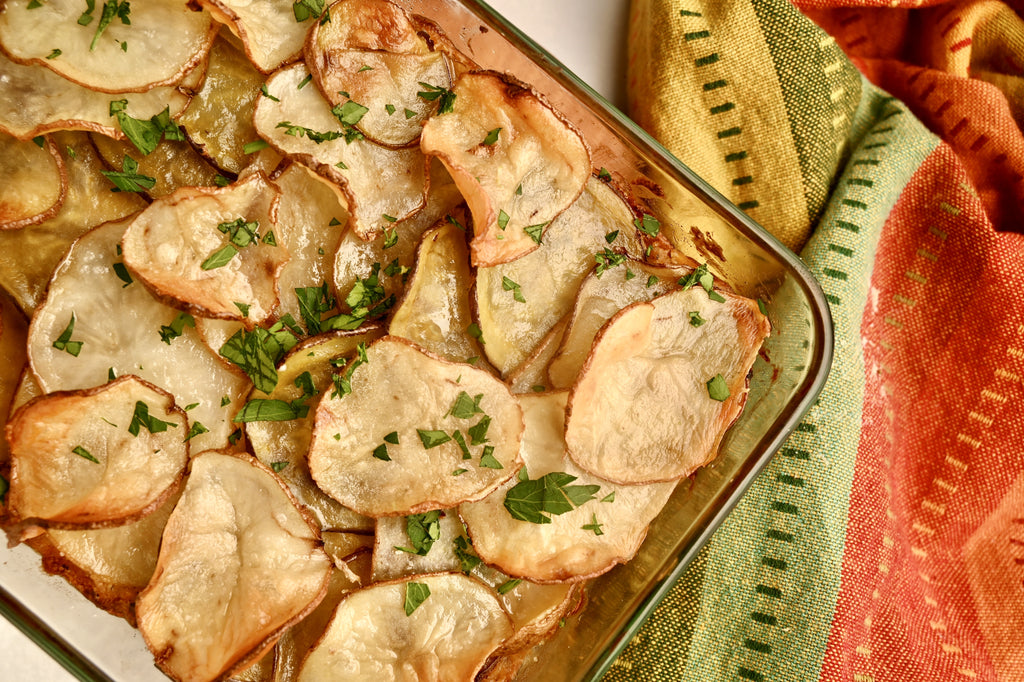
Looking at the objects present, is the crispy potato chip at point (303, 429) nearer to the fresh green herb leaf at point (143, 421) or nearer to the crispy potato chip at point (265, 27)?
the fresh green herb leaf at point (143, 421)

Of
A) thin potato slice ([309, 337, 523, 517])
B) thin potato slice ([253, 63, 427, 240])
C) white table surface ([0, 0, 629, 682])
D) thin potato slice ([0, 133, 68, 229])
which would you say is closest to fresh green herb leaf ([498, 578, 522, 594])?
thin potato slice ([309, 337, 523, 517])

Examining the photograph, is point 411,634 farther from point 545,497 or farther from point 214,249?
point 214,249

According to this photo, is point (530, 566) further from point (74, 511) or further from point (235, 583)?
point (74, 511)

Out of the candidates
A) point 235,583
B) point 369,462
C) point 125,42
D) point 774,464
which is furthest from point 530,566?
point 125,42

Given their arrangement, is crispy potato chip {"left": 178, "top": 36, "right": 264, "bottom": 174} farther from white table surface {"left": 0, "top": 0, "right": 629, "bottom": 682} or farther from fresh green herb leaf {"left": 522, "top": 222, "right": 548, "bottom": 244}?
white table surface {"left": 0, "top": 0, "right": 629, "bottom": 682}

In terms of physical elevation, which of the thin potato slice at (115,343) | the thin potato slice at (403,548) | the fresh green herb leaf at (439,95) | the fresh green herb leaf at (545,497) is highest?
the fresh green herb leaf at (439,95)

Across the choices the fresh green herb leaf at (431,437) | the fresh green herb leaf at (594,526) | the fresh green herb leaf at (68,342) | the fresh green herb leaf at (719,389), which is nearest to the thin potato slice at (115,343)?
the fresh green herb leaf at (68,342)
